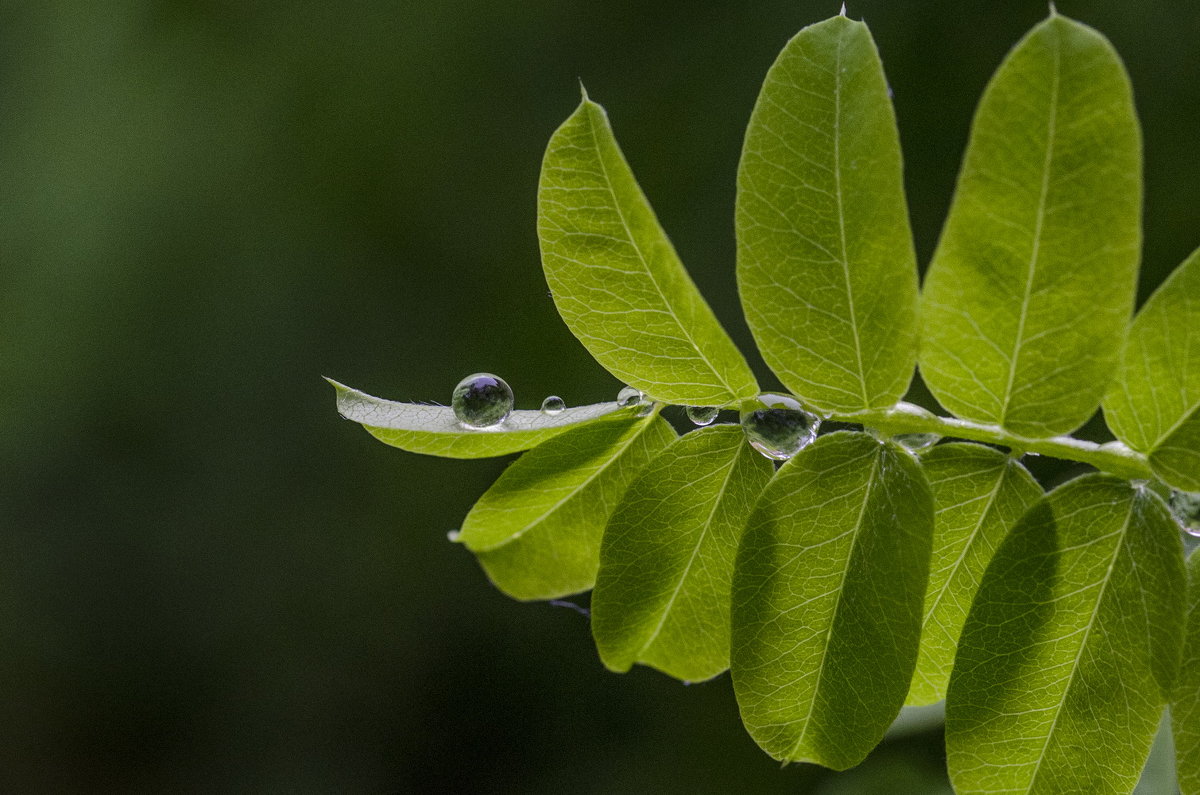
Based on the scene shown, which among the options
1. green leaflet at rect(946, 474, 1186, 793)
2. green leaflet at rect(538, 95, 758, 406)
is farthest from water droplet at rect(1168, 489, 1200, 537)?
green leaflet at rect(538, 95, 758, 406)

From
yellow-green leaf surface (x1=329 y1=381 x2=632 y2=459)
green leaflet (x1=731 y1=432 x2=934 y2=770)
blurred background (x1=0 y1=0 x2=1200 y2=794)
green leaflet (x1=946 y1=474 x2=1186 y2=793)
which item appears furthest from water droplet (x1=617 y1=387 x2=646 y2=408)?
blurred background (x1=0 y1=0 x2=1200 y2=794)

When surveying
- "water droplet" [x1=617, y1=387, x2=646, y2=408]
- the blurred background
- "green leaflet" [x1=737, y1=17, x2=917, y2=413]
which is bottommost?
the blurred background

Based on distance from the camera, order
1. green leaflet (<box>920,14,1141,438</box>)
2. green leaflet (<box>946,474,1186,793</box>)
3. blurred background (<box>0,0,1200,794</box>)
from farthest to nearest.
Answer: blurred background (<box>0,0,1200,794</box>)
green leaflet (<box>946,474,1186,793</box>)
green leaflet (<box>920,14,1141,438</box>)

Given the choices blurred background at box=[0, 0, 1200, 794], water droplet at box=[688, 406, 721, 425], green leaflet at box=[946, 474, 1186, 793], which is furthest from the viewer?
blurred background at box=[0, 0, 1200, 794]

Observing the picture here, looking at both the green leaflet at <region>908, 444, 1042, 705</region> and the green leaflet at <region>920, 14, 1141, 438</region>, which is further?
the green leaflet at <region>908, 444, 1042, 705</region>

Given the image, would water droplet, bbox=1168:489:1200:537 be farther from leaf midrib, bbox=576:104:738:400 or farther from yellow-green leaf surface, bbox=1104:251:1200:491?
leaf midrib, bbox=576:104:738:400

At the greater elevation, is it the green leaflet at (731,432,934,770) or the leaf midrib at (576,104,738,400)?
the leaf midrib at (576,104,738,400)
